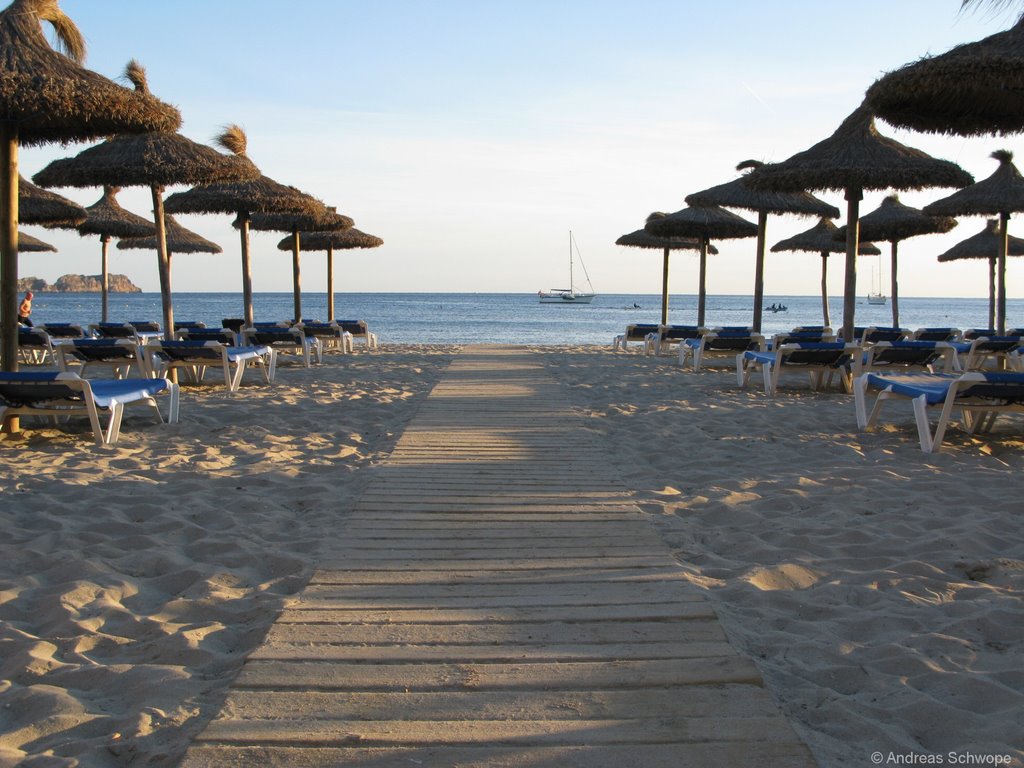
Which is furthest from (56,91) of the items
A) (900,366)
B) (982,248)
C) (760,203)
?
(982,248)

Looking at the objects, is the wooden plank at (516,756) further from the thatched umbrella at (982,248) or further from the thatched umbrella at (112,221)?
the thatched umbrella at (982,248)

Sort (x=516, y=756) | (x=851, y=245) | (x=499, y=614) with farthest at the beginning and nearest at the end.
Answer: (x=851, y=245) → (x=499, y=614) → (x=516, y=756)

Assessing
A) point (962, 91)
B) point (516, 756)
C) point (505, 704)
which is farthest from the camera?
point (962, 91)

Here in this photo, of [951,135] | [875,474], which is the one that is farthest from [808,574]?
[951,135]

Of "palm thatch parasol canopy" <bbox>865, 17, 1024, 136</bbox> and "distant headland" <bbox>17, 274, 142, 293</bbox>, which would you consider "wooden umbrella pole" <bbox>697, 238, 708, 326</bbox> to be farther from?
"distant headland" <bbox>17, 274, 142, 293</bbox>

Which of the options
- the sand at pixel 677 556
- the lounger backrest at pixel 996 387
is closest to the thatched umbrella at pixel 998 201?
the sand at pixel 677 556

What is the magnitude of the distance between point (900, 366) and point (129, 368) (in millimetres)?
8221

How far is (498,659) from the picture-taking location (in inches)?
83.4

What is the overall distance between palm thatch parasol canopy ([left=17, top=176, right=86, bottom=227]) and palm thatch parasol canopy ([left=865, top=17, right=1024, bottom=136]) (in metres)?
10.5

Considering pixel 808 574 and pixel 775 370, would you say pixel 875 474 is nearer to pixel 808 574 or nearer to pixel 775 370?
pixel 808 574

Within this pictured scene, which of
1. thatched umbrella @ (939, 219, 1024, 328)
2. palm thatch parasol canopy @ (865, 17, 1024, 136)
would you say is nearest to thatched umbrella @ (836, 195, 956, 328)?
thatched umbrella @ (939, 219, 1024, 328)

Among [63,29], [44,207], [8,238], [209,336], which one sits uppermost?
[63,29]

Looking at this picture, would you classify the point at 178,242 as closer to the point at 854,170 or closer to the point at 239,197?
the point at 239,197

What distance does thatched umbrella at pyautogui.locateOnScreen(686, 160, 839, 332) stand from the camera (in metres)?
12.2
